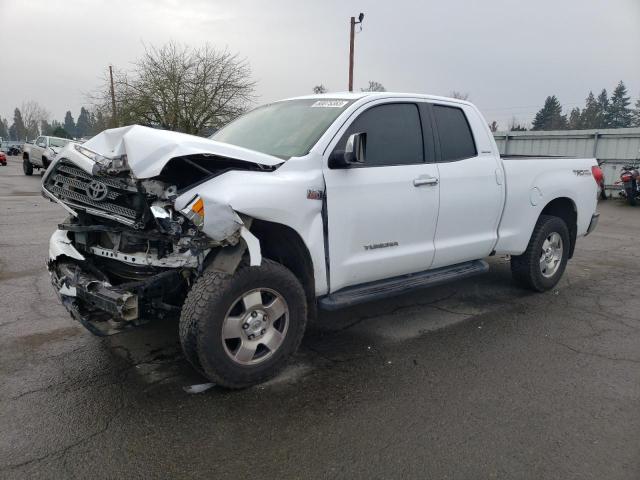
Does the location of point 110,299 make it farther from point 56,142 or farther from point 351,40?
point 351,40

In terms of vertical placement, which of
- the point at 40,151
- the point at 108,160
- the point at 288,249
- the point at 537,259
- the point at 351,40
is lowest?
the point at 537,259

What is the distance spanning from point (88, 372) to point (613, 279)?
6.04 meters

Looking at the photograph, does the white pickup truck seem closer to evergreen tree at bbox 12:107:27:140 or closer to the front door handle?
the front door handle

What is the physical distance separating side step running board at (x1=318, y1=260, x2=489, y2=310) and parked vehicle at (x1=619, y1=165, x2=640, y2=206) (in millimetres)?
12353

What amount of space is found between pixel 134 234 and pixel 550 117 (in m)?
74.6

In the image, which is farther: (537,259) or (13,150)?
(13,150)

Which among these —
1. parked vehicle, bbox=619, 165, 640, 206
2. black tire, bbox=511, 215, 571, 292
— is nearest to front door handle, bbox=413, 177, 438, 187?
black tire, bbox=511, 215, 571, 292

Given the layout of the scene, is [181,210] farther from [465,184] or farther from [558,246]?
[558,246]

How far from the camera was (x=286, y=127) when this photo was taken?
13.3 ft

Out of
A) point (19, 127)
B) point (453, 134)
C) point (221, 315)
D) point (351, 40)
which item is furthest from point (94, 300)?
point (19, 127)

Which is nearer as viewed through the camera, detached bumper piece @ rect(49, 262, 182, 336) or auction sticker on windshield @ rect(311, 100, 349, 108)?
detached bumper piece @ rect(49, 262, 182, 336)

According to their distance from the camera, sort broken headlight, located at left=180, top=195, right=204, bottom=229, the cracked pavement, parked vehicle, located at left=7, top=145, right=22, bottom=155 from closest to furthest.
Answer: the cracked pavement < broken headlight, located at left=180, top=195, right=204, bottom=229 < parked vehicle, located at left=7, top=145, right=22, bottom=155

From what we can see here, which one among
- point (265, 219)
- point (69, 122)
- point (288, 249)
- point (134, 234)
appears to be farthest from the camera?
point (69, 122)

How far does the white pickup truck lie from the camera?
10.1ft
